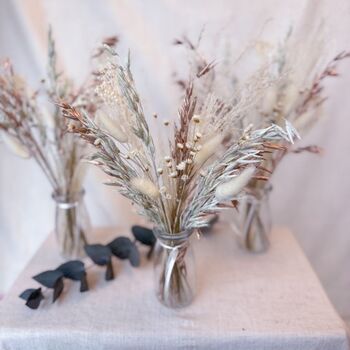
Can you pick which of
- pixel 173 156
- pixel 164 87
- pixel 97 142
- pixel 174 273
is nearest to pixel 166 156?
pixel 173 156

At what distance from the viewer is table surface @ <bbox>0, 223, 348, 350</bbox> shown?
0.74 meters

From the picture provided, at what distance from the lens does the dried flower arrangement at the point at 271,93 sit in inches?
35.2

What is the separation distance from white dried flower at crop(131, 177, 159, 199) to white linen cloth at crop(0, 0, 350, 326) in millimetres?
406

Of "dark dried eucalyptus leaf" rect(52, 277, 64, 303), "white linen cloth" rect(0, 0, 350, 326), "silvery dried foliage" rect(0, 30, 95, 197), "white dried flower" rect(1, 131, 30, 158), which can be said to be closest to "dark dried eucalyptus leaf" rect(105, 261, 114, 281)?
"dark dried eucalyptus leaf" rect(52, 277, 64, 303)

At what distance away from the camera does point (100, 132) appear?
690mm

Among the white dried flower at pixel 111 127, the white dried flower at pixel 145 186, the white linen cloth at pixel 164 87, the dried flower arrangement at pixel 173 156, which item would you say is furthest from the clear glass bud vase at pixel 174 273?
the white linen cloth at pixel 164 87

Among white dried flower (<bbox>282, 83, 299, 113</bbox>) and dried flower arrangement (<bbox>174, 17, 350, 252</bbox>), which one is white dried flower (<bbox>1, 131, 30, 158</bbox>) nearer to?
dried flower arrangement (<bbox>174, 17, 350, 252</bbox>)

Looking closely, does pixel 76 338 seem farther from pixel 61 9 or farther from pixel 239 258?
pixel 61 9

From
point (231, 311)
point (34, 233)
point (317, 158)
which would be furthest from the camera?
point (34, 233)

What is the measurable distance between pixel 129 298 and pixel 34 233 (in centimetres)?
74

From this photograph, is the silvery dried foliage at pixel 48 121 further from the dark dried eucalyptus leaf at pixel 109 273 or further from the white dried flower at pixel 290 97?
the white dried flower at pixel 290 97

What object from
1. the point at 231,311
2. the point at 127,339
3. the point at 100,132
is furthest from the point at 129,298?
the point at 100,132

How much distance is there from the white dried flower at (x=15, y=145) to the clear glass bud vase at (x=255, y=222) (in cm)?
60

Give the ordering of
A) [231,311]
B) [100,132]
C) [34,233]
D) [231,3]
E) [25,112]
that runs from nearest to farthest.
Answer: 1. [100,132]
2. [231,311]
3. [25,112]
4. [231,3]
5. [34,233]
